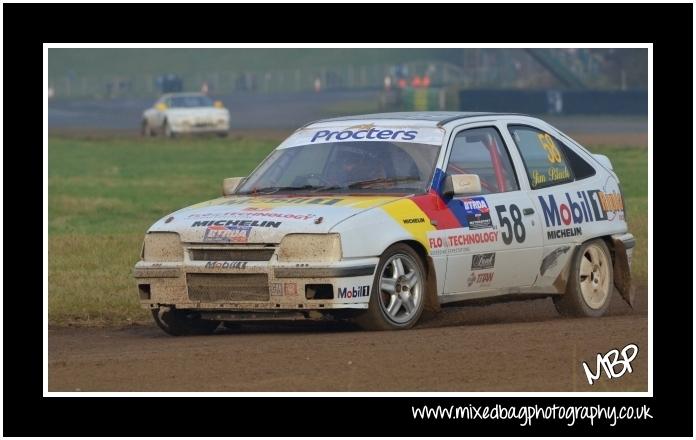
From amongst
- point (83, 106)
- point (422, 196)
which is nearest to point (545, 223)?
point (422, 196)

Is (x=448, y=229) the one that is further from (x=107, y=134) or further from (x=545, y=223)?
(x=107, y=134)

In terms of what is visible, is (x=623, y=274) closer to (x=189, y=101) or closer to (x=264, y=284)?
(x=264, y=284)

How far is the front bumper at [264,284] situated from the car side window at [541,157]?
82.8 inches

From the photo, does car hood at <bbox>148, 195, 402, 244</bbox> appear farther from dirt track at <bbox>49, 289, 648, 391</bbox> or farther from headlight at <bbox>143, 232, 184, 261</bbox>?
dirt track at <bbox>49, 289, 648, 391</bbox>

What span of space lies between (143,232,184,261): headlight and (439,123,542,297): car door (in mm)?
1754

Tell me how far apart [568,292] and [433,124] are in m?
1.65

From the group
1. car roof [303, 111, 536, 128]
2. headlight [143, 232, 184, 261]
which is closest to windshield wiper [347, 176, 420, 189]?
car roof [303, 111, 536, 128]

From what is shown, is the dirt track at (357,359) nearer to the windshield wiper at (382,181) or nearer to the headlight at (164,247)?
the headlight at (164,247)

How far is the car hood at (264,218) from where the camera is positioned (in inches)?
385

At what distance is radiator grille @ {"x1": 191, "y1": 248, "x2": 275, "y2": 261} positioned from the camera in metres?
9.82

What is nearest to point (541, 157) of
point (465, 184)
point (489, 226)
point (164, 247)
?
point (489, 226)

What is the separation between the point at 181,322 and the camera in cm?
1055

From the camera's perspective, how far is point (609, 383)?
802cm

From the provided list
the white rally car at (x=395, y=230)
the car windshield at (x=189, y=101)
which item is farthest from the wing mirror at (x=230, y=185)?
the car windshield at (x=189, y=101)
